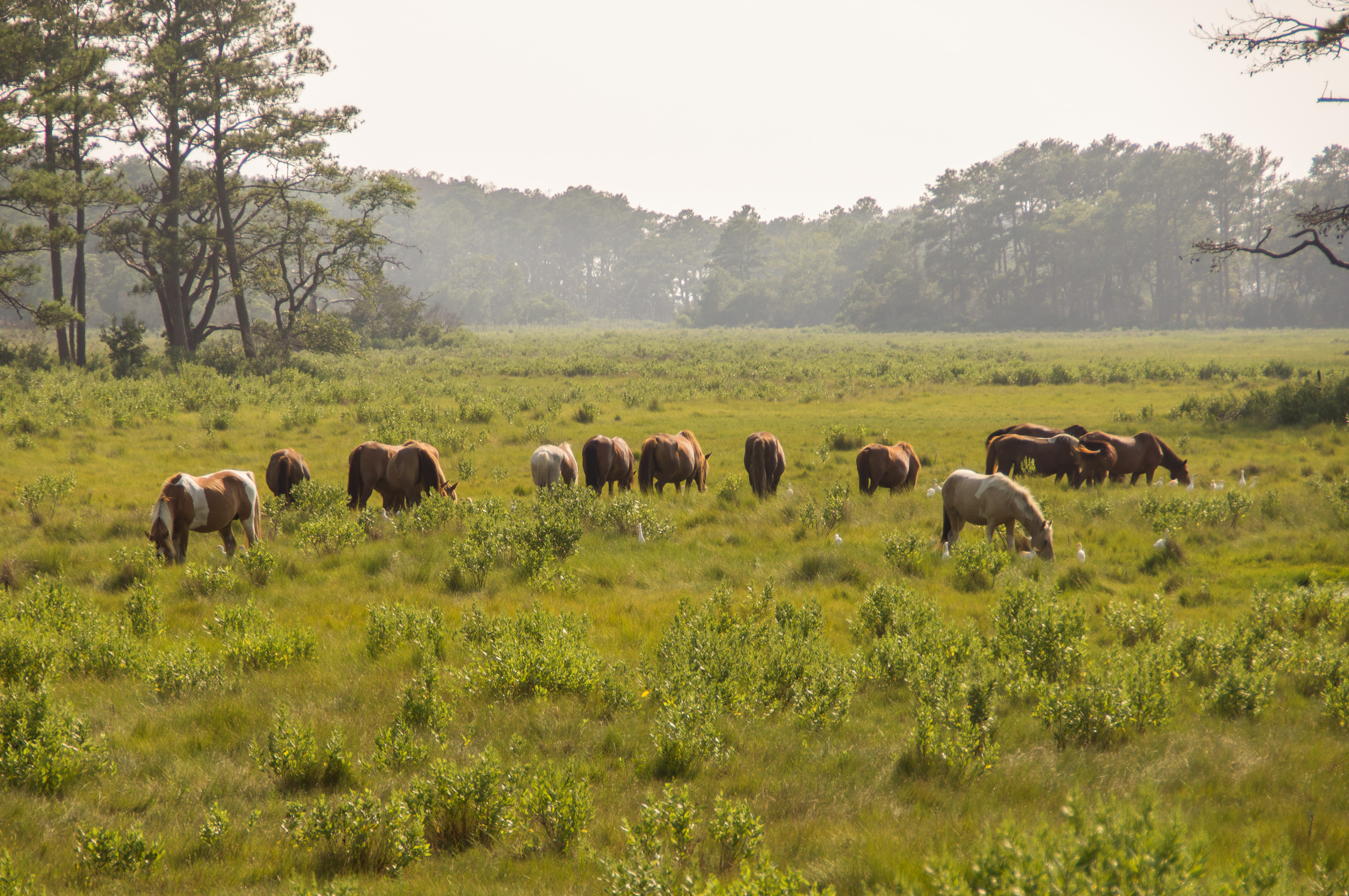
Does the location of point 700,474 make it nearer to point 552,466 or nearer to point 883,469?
point 552,466

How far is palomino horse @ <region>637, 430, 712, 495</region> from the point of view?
14508mm

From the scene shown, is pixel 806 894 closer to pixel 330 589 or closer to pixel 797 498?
pixel 330 589

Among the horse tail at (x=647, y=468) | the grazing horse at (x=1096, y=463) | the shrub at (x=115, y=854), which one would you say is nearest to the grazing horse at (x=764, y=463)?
the horse tail at (x=647, y=468)

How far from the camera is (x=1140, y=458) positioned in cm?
1546

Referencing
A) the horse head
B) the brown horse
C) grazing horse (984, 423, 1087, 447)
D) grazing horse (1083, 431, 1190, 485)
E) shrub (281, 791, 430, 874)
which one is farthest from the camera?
grazing horse (984, 423, 1087, 447)

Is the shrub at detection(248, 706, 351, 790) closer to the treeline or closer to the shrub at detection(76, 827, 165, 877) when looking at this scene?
the shrub at detection(76, 827, 165, 877)

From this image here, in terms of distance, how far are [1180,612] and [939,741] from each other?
5.35 meters

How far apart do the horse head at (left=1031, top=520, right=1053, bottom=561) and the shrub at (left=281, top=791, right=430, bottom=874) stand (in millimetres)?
9072

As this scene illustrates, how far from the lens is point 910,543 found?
10016mm

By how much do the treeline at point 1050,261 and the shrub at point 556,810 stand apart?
69491 mm

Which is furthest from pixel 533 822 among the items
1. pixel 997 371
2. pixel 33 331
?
pixel 33 331

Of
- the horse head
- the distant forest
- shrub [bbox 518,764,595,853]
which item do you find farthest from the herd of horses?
the distant forest

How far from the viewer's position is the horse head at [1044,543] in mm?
10219

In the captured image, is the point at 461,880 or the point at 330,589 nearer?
the point at 461,880
